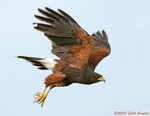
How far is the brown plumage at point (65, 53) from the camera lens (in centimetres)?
1611

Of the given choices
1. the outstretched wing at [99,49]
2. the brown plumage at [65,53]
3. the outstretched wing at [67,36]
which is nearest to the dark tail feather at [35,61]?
the brown plumage at [65,53]

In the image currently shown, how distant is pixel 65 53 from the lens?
1694 centimetres

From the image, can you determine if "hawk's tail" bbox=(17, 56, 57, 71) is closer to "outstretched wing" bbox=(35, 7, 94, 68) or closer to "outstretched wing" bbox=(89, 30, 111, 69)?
"outstretched wing" bbox=(35, 7, 94, 68)

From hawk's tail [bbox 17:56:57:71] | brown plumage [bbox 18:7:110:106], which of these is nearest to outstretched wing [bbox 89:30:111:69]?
brown plumage [bbox 18:7:110:106]

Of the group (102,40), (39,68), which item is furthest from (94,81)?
(102,40)

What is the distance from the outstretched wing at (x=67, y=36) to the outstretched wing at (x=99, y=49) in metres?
1.27

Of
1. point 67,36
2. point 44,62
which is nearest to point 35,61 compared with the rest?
point 44,62

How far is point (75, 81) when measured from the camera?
53.3ft

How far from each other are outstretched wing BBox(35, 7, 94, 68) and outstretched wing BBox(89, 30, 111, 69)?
1.27 metres

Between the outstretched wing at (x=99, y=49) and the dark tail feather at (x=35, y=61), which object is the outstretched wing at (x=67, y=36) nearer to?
the dark tail feather at (x=35, y=61)

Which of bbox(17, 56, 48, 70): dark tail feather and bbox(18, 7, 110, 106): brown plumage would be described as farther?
bbox(17, 56, 48, 70): dark tail feather

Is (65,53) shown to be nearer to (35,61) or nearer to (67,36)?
(67,36)

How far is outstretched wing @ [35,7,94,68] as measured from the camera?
53.3 feet

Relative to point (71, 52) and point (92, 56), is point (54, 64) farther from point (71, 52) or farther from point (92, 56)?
point (92, 56)
